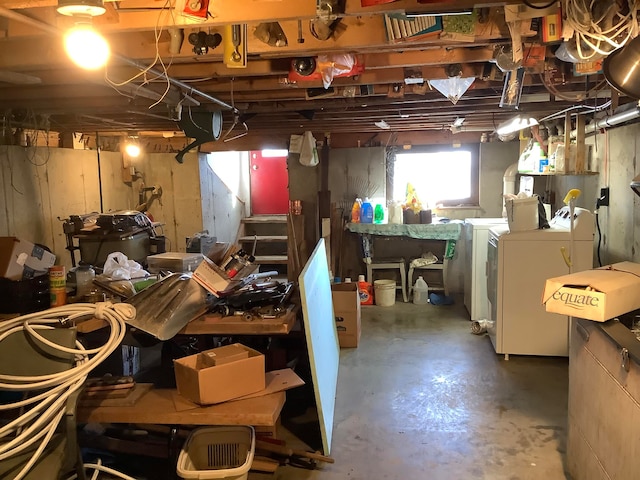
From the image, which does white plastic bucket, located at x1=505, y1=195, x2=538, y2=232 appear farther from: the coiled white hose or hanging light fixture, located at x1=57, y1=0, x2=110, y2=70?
hanging light fixture, located at x1=57, y1=0, x2=110, y2=70

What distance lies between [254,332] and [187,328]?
1.17 feet

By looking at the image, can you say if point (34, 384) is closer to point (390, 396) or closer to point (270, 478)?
point (270, 478)

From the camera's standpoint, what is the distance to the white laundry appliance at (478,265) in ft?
15.9

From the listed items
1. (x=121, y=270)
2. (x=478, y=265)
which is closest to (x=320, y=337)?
(x=121, y=270)

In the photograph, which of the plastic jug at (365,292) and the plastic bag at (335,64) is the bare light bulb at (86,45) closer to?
the plastic bag at (335,64)

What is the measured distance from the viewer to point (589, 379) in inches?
86.2

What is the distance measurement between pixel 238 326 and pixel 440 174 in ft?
14.3

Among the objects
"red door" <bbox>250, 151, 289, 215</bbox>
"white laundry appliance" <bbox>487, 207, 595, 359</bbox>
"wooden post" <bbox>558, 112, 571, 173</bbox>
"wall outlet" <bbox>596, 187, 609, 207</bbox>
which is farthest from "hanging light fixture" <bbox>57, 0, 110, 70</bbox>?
"red door" <bbox>250, 151, 289, 215</bbox>

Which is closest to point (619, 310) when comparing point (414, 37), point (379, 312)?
Result: point (414, 37)

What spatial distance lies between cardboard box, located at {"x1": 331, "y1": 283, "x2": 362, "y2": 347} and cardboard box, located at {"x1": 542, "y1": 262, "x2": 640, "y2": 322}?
2.31 m

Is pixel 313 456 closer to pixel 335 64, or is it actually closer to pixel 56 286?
pixel 56 286

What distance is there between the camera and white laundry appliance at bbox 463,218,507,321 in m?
4.84

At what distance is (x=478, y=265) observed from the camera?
489 cm

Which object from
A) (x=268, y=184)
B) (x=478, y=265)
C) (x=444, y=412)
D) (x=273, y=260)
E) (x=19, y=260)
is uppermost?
(x=268, y=184)
